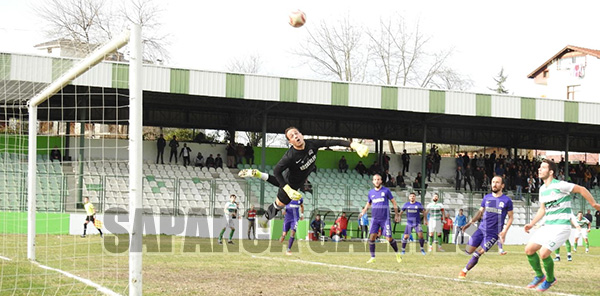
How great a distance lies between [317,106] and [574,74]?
159 feet

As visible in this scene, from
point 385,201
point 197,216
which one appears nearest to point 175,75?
point 197,216

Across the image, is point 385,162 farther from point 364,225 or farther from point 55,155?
point 55,155

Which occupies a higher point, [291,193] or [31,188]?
[291,193]

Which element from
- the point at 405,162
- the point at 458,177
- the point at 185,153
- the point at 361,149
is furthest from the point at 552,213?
the point at 405,162

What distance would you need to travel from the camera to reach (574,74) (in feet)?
244

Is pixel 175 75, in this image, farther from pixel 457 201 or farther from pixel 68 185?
pixel 457 201

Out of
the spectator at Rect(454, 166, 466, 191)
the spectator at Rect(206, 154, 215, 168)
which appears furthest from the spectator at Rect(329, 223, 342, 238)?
the spectator at Rect(454, 166, 466, 191)

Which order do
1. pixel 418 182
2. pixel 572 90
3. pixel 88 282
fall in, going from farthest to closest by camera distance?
pixel 572 90
pixel 418 182
pixel 88 282

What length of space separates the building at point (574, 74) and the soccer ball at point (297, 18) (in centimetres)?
6051

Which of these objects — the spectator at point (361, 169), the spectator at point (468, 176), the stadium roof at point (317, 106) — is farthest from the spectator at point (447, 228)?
the spectator at point (361, 169)

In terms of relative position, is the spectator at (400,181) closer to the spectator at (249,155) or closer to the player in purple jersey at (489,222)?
the spectator at (249,155)

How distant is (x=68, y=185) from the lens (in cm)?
2645

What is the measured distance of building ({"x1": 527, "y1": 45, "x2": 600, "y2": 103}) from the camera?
238 ft

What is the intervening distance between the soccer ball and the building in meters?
60.5
